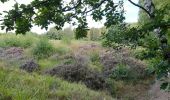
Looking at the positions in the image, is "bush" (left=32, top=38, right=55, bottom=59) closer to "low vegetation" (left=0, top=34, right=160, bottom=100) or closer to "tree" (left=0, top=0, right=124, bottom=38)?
"low vegetation" (left=0, top=34, right=160, bottom=100)

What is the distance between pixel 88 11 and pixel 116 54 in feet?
50.8

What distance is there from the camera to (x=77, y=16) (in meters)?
6.30

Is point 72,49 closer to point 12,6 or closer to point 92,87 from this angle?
point 92,87

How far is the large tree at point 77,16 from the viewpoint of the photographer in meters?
5.06

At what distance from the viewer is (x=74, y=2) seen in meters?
6.42

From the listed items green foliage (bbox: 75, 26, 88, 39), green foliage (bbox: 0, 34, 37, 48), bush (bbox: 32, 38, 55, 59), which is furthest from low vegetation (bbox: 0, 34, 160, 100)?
green foliage (bbox: 75, 26, 88, 39)

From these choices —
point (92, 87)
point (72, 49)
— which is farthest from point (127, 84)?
point (72, 49)

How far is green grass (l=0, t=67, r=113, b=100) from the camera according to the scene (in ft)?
34.0

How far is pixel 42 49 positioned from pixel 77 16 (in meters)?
15.3

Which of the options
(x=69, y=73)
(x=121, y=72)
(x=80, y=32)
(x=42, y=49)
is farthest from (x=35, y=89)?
(x=42, y=49)

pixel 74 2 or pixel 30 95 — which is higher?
pixel 74 2

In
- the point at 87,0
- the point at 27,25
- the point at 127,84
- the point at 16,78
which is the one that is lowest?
the point at 127,84

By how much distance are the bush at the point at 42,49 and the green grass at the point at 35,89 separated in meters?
7.03

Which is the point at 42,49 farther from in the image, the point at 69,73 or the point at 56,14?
the point at 56,14
